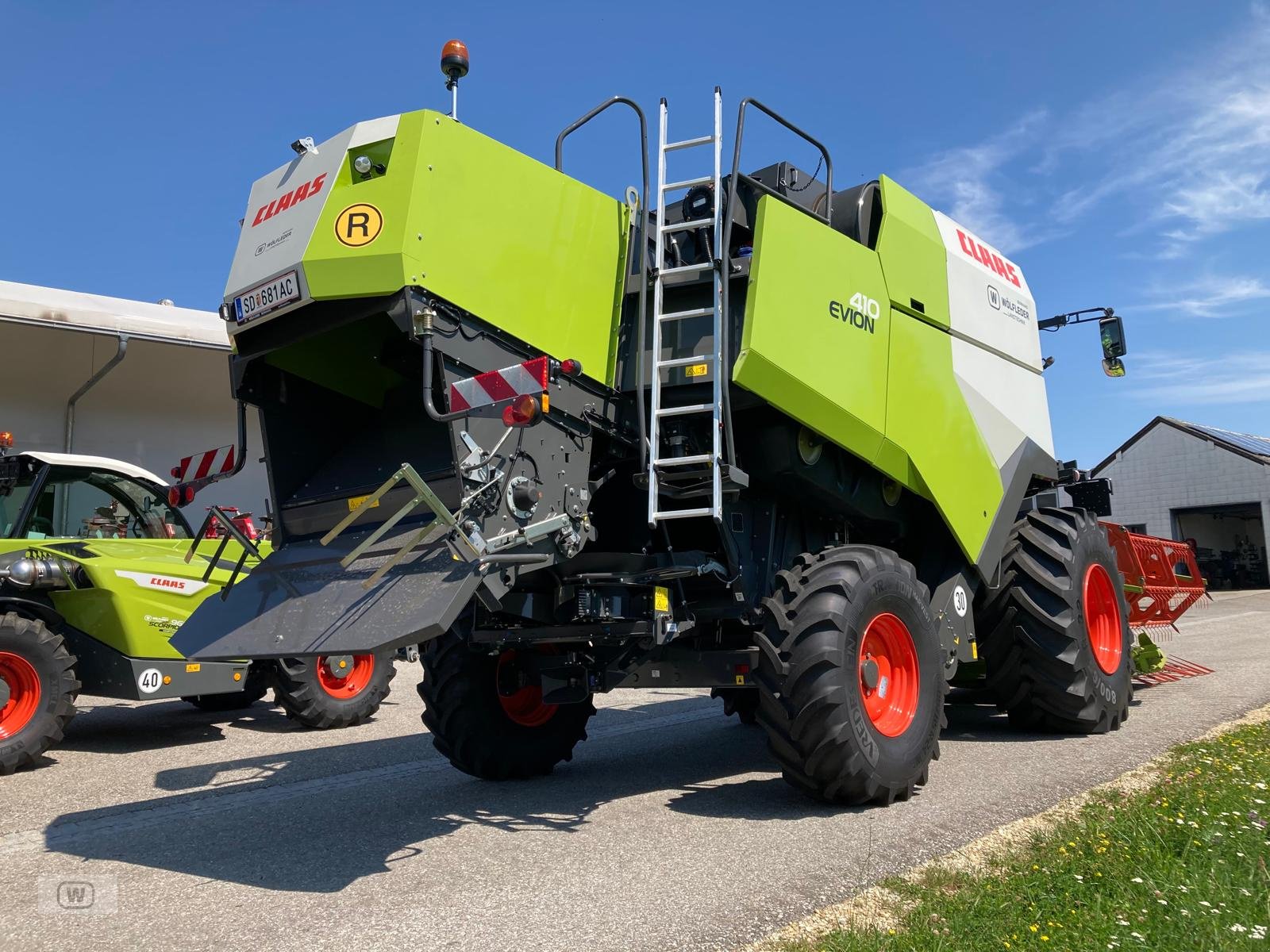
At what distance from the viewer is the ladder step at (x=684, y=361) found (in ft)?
16.8

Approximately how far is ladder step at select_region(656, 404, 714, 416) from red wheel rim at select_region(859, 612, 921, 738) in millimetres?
1439

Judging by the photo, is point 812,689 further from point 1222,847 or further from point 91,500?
point 91,500

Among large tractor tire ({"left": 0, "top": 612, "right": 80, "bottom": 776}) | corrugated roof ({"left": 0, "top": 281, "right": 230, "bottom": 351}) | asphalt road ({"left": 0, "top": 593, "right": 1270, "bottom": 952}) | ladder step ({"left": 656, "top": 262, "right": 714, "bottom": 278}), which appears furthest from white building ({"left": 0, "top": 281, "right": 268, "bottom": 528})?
ladder step ({"left": 656, "top": 262, "right": 714, "bottom": 278})

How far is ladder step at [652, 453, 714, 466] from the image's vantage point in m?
4.94

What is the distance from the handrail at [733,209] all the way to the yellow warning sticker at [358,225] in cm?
171

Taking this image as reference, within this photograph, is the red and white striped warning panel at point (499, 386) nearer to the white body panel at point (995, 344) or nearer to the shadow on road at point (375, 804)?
the shadow on road at point (375, 804)

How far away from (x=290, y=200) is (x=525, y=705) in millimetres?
3237

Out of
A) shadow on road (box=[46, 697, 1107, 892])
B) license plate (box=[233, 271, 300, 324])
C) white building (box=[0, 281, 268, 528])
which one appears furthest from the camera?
white building (box=[0, 281, 268, 528])

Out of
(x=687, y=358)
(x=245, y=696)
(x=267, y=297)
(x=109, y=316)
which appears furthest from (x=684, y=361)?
(x=109, y=316)

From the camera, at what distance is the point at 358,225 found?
4621 mm

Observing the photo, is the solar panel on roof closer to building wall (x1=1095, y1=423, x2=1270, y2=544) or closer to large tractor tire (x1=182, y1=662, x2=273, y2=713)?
building wall (x1=1095, y1=423, x2=1270, y2=544)

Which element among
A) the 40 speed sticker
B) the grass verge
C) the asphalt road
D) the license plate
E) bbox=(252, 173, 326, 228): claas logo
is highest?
bbox=(252, 173, 326, 228): claas logo

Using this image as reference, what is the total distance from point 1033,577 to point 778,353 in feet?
9.70

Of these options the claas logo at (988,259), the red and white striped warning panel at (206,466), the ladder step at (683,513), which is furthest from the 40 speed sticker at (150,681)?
the claas logo at (988,259)
